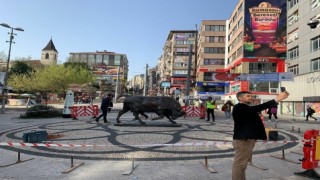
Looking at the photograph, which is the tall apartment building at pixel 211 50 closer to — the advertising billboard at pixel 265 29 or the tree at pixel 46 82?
the advertising billboard at pixel 265 29

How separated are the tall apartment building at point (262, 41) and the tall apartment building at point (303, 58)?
6519 mm

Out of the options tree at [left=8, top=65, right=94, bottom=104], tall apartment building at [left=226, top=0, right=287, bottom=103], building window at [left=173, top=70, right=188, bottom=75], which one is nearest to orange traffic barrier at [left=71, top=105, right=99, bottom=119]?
tree at [left=8, top=65, right=94, bottom=104]

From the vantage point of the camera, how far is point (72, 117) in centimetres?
2294

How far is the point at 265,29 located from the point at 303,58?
14406 millimetres

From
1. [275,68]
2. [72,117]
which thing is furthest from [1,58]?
[275,68]

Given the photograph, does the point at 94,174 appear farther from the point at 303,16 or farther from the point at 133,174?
the point at 303,16

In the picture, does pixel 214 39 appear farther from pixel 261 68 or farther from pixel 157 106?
pixel 157 106

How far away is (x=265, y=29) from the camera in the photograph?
53.0 metres

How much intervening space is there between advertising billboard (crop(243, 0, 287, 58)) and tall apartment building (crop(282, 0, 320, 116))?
6473mm

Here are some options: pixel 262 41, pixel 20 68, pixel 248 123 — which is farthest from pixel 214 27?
pixel 248 123

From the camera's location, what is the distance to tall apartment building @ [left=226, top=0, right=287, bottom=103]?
171 feet

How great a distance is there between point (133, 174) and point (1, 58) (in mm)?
66188

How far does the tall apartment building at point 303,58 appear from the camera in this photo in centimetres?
3549

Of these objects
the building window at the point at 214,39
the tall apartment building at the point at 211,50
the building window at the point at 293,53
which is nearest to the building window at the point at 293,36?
the building window at the point at 293,53
